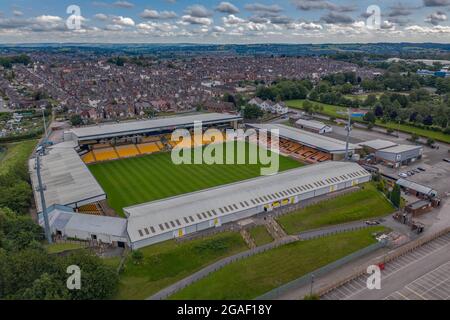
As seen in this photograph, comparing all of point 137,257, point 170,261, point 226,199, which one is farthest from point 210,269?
point 226,199

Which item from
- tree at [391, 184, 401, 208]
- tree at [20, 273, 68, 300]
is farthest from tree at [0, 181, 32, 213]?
tree at [391, 184, 401, 208]

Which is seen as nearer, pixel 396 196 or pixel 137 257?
pixel 137 257

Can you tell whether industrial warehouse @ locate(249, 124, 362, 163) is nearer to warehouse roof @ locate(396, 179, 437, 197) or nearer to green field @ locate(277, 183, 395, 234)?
warehouse roof @ locate(396, 179, 437, 197)

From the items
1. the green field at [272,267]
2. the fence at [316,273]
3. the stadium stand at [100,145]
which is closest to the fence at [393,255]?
the fence at [316,273]

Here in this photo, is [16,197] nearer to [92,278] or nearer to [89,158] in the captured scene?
[92,278]

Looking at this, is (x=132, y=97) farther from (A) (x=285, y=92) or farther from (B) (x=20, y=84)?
(B) (x=20, y=84)

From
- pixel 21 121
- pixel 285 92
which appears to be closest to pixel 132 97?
pixel 21 121
